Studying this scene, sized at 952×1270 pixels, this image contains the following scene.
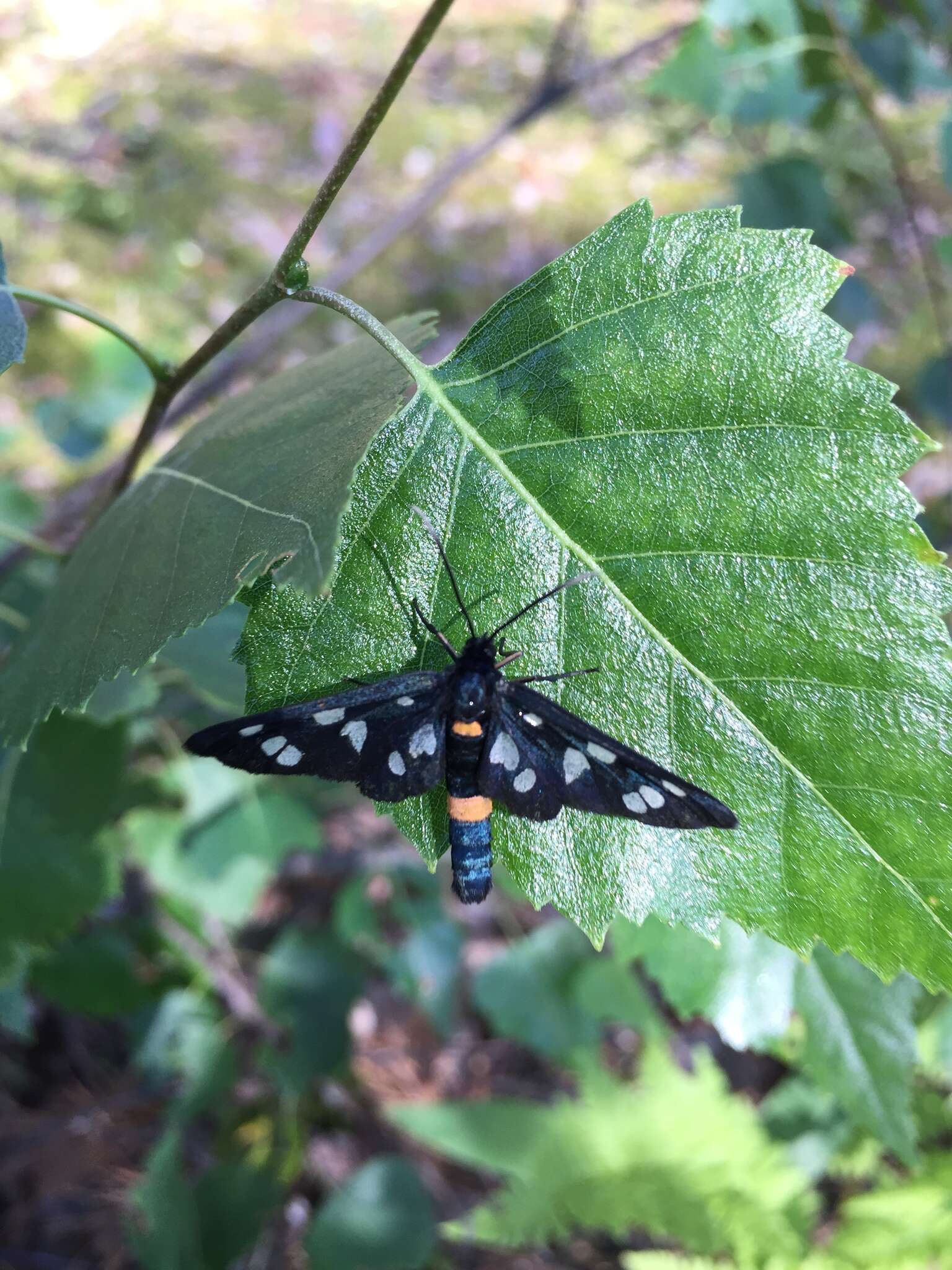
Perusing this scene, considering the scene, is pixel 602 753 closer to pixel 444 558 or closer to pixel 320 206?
pixel 444 558

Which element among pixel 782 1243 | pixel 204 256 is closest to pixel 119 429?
pixel 204 256

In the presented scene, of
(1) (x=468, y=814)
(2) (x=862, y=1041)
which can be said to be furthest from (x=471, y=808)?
(2) (x=862, y=1041)

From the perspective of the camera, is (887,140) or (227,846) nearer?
(887,140)

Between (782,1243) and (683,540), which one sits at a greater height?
(683,540)

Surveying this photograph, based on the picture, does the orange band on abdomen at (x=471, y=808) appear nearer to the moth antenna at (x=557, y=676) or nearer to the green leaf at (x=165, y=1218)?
the moth antenna at (x=557, y=676)

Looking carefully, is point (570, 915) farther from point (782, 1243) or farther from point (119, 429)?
point (119, 429)

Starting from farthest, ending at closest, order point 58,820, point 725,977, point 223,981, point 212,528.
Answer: point 223,981
point 58,820
point 725,977
point 212,528

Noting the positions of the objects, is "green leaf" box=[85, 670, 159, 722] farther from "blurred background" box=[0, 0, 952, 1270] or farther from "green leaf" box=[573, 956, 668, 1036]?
"green leaf" box=[573, 956, 668, 1036]
